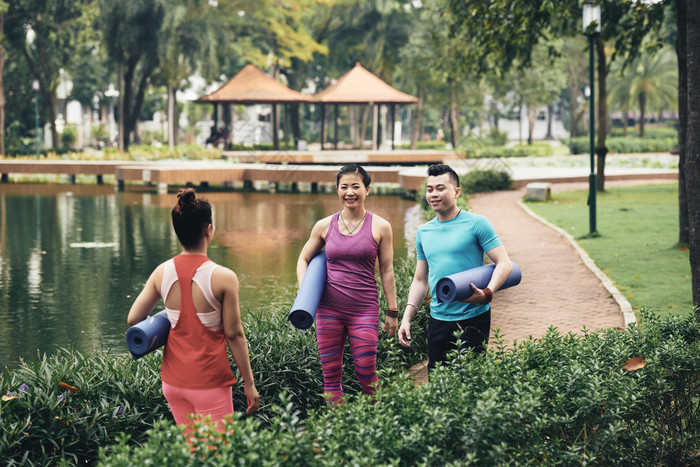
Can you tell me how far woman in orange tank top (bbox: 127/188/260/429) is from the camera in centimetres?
411

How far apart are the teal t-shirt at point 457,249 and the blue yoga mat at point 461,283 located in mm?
125

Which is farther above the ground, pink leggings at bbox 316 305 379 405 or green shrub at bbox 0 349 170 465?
pink leggings at bbox 316 305 379 405

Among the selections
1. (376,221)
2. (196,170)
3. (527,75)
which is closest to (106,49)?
(196,170)

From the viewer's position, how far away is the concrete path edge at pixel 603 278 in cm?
938

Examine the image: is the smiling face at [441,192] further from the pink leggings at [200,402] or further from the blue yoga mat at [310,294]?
the pink leggings at [200,402]

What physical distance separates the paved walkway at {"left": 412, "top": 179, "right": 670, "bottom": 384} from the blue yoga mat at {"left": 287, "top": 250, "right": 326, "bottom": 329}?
1139 millimetres

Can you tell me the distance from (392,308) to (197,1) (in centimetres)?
4392

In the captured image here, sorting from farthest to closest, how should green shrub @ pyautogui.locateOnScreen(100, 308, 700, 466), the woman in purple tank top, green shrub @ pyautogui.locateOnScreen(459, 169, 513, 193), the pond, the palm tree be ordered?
1. the palm tree
2. green shrub @ pyautogui.locateOnScreen(459, 169, 513, 193)
3. the pond
4. the woman in purple tank top
5. green shrub @ pyautogui.locateOnScreen(100, 308, 700, 466)

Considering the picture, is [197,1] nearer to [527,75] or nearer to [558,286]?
[527,75]

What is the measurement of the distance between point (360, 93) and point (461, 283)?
3917 cm

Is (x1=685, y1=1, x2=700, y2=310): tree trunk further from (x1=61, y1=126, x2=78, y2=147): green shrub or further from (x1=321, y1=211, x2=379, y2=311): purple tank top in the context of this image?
(x1=61, y1=126, x2=78, y2=147): green shrub

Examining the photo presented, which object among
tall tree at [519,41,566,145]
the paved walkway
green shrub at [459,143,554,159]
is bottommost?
the paved walkway

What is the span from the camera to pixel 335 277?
17.6 feet

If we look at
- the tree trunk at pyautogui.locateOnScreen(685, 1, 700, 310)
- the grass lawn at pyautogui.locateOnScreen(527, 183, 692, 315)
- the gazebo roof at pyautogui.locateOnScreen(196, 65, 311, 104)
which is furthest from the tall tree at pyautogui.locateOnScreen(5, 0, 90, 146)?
the tree trunk at pyautogui.locateOnScreen(685, 1, 700, 310)
